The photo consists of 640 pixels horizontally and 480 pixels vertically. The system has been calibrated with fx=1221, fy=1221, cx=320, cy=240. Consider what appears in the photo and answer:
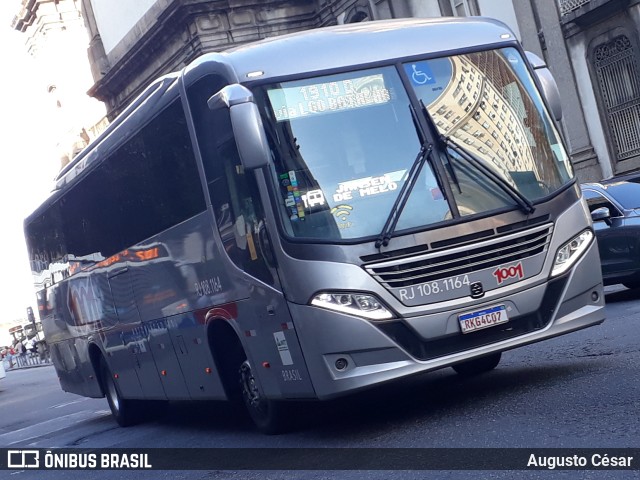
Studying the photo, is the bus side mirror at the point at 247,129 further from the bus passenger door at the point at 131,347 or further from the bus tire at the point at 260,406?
the bus passenger door at the point at 131,347

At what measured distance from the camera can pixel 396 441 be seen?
28.3 ft

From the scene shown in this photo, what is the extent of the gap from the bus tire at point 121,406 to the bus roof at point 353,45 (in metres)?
6.73

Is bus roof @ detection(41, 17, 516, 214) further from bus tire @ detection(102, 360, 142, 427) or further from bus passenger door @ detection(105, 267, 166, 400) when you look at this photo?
bus tire @ detection(102, 360, 142, 427)

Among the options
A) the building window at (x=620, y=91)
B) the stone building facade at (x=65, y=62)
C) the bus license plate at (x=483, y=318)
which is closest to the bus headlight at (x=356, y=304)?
the bus license plate at (x=483, y=318)

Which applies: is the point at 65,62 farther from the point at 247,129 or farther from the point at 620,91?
the point at 247,129

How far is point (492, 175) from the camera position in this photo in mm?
9289

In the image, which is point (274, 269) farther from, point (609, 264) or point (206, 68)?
point (609, 264)

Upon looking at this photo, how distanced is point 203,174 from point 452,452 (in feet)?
12.6

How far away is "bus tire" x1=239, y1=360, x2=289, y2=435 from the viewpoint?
34.5 feet

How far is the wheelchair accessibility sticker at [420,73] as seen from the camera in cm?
952

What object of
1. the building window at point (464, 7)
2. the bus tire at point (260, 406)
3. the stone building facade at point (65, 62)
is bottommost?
the bus tire at point (260, 406)

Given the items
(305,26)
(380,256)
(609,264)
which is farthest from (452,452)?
(305,26)

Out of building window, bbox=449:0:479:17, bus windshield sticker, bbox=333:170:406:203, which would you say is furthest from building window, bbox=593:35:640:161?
bus windshield sticker, bbox=333:170:406:203

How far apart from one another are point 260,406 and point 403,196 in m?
2.76
